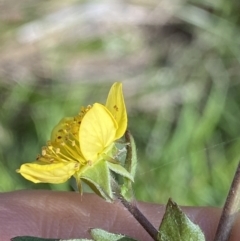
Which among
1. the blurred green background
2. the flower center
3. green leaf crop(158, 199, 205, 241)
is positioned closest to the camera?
green leaf crop(158, 199, 205, 241)

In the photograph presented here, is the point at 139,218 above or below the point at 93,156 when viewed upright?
below

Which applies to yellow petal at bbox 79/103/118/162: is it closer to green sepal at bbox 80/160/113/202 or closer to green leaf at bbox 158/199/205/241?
green sepal at bbox 80/160/113/202

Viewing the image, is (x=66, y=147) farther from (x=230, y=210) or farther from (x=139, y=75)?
(x=139, y=75)

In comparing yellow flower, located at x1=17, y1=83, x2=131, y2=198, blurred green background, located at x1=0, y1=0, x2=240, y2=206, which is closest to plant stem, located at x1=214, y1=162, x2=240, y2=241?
yellow flower, located at x1=17, y1=83, x2=131, y2=198

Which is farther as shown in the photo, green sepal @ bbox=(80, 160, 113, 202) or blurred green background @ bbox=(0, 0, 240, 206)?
blurred green background @ bbox=(0, 0, 240, 206)

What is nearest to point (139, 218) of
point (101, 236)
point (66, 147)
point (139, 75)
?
point (101, 236)

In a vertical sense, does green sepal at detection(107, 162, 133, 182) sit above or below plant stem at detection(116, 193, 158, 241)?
above

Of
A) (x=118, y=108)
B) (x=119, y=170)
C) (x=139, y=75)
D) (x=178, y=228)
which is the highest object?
(x=139, y=75)
